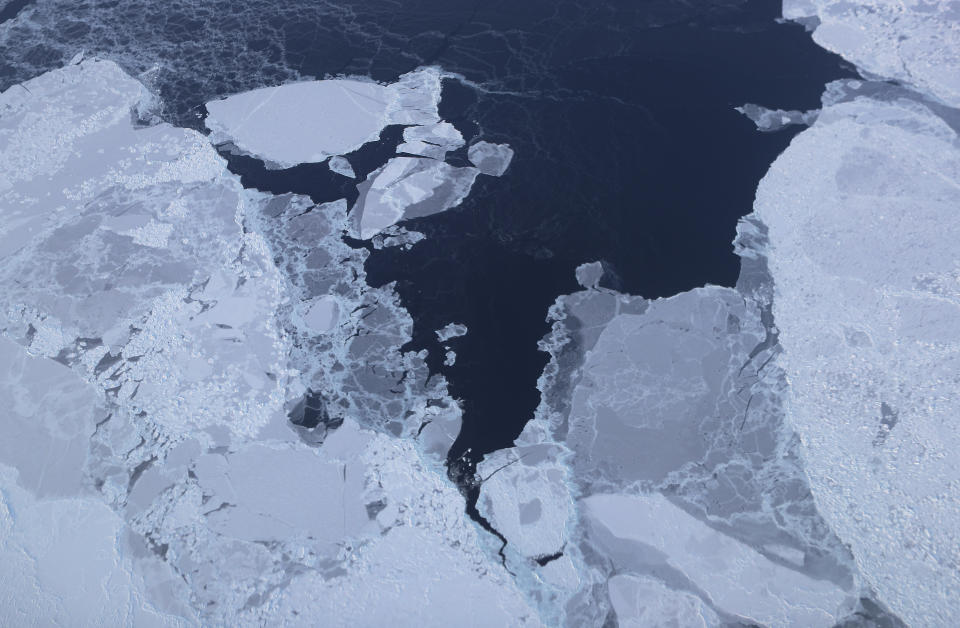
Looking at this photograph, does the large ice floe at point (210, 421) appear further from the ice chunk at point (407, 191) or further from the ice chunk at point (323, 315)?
the ice chunk at point (407, 191)

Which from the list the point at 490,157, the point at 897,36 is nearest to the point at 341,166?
the point at 490,157

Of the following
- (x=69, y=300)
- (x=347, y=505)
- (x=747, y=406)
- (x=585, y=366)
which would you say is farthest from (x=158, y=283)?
(x=747, y=406)

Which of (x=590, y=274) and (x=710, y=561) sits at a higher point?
(x=590, y=274)

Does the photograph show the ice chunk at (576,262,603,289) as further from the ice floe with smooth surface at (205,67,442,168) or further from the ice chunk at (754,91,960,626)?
the ice floe with smooth surface at (205,67,442,168)

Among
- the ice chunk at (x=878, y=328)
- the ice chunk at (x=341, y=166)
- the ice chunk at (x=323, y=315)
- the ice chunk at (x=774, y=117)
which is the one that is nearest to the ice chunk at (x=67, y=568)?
the ice chunk at (x=323, y=315)

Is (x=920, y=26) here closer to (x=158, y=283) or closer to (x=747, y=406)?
(x=747, y=406)

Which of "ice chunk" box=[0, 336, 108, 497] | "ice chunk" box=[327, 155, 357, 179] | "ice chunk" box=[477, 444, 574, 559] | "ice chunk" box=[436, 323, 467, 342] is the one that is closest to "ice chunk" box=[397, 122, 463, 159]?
"ice chunk" box=[327, 155, 357, 179]

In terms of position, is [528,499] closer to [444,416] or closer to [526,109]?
[444,416]
